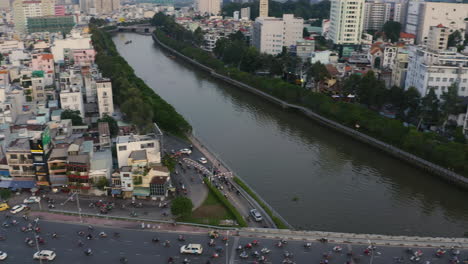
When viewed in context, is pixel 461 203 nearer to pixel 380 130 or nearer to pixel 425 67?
pixel 380 130

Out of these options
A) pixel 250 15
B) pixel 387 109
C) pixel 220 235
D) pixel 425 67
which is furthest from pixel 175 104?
pixel 250 15

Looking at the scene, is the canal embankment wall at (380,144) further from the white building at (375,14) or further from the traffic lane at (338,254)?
the white building at (375,14)

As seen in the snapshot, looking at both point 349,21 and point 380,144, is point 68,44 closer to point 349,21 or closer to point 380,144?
point 349,21

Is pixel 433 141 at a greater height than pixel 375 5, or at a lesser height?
lesser

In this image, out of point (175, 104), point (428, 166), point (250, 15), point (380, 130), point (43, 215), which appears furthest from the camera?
point (250, 15)

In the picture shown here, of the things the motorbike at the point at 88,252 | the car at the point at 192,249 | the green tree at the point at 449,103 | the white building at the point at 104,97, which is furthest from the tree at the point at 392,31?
the motorbike at the point at 88,252

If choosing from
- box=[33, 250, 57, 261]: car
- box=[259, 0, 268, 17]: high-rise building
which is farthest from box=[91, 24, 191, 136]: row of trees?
box=[259, 0, 268, 17]: high-rise building

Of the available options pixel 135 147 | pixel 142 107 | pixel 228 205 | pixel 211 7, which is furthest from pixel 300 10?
pixel 228 205
